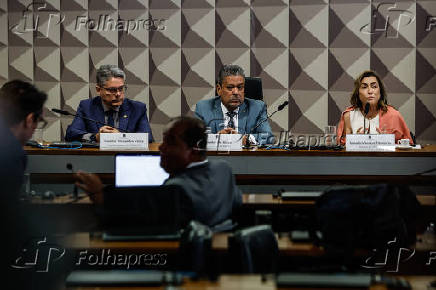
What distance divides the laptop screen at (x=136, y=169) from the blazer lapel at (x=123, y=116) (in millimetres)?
1297

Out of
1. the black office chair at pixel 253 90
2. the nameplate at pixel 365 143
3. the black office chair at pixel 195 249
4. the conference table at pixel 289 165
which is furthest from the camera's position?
the black office chair at pixel 253 90

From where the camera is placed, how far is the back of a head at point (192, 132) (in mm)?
2359

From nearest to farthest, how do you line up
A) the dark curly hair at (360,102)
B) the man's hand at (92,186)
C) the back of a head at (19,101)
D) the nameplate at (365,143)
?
the back of a head at (19,101)
the man's hand at (92,186)
the nameplate at (365,143)
the dark curly hair at (360,102)

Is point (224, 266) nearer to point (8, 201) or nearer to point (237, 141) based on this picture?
point (8, 201)

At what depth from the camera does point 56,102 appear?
232 inches

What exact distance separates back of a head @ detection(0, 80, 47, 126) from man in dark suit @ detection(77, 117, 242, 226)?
356 mm

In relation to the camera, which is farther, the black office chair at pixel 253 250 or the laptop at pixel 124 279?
the black office chair at pixel 253 250

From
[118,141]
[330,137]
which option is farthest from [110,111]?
[330,137]

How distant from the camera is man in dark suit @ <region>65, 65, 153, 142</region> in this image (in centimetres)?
404

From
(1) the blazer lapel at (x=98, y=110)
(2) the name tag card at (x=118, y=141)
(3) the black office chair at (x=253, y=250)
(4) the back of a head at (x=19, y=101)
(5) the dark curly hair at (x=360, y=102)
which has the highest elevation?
(5) the dark curly hair at (x=360, y=102)

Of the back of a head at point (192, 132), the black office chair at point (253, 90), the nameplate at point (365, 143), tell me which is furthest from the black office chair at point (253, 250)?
the black office chair at point (253, 90)

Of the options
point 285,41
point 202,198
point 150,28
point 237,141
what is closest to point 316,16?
point 285,41

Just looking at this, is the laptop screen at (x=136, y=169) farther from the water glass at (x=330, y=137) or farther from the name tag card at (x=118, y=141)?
the water glass at (x=330, y=137)

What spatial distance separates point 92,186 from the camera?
83.4 inches
